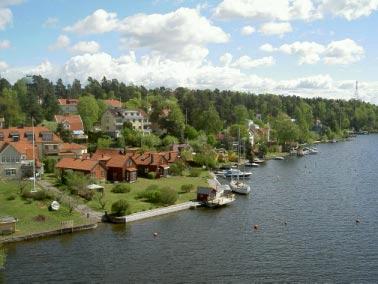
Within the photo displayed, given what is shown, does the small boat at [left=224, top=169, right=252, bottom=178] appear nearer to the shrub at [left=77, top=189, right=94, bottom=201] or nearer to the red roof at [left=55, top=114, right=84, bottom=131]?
the shrub at [left=77, top=189, right=94, bottom=201]

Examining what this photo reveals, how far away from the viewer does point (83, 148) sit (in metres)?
107

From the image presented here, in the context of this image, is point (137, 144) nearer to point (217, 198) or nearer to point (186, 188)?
point (186, 188)

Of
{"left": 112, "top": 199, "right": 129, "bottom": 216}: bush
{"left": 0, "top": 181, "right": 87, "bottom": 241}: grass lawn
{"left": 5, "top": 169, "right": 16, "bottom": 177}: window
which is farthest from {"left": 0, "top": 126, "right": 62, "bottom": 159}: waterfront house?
{"left": 112, "top": 199, "right": 129, "bottom": 216}: bush

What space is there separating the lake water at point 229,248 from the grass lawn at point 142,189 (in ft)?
16.7

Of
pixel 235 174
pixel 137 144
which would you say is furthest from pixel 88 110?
pixel 235 174

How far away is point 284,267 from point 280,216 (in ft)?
68.2

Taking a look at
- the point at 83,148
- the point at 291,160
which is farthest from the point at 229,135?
the point at 83,148

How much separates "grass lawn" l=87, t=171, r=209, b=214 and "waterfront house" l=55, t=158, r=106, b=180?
3057 millimetres

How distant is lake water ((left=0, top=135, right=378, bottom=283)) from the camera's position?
156ft

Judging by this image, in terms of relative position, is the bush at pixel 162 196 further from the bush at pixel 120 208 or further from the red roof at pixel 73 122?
the red roof at pixel 73 122

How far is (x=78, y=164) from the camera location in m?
87.5

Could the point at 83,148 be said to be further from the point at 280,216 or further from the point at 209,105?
the point at 209,105

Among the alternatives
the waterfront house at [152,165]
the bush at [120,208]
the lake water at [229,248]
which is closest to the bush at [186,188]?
the lake water at [229,248]

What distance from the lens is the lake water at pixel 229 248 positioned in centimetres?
4756
